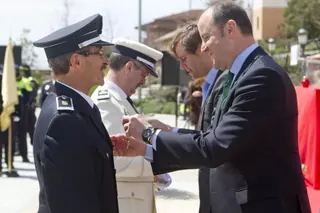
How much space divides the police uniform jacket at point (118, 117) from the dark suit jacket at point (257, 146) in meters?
0.95

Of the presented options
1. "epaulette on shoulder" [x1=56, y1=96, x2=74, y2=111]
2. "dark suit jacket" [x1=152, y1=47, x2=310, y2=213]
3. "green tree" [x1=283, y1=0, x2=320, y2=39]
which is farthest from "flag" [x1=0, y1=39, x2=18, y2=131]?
"green tree" [x1=283, y1=0, x2=320, y2=39]

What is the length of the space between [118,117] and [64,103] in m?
1.13

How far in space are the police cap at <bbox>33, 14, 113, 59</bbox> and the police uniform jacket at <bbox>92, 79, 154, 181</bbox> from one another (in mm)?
895

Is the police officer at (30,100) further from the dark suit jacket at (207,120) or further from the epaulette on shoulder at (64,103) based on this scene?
the epaulette on shoulder at (64,103)

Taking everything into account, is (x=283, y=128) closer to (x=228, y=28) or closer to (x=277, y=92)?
(x=277, y=92)

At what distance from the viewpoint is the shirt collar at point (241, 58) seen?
112 inches

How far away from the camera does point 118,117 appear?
3.82 m

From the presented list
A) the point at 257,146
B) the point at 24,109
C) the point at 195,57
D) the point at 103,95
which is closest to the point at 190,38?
the point at 195,57

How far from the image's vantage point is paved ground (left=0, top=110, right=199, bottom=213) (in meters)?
8.41

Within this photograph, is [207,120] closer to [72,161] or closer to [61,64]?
[61,64]

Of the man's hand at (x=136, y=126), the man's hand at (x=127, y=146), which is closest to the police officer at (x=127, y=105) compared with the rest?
the man's hand at (x=127, y=146)

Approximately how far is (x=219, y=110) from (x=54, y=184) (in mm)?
824

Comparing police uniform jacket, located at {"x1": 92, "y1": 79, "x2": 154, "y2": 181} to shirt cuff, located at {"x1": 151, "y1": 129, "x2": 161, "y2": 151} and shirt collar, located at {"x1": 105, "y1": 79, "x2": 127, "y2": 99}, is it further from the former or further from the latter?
shirt cuff, located at {"x1": 151, "y1": 129, "x2": 161, "y2": 151}

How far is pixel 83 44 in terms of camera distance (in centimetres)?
286
